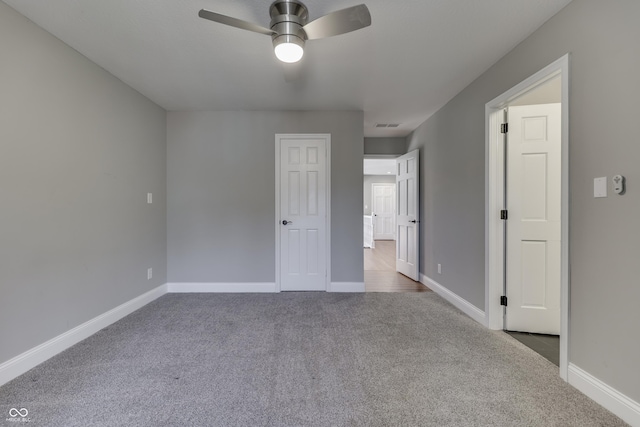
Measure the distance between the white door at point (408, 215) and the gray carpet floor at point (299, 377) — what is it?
160cm

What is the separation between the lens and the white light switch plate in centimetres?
151

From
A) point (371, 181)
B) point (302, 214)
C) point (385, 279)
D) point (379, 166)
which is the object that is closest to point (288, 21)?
point (302, 214)

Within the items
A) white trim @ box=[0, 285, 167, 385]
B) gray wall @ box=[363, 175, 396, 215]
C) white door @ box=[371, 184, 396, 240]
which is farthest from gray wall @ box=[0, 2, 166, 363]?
white door @ box=[371, 184, 396, 240]

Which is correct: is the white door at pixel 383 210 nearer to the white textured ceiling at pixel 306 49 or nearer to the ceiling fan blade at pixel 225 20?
the white textured ceiling at pixel 306 49

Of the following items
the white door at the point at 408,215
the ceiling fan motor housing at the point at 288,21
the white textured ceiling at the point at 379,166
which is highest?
the white textured ceiling at the point at 379,166

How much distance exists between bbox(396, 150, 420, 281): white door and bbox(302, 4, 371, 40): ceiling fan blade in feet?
9.33

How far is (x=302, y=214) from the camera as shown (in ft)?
12.0

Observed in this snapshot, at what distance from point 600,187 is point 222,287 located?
12.3ft

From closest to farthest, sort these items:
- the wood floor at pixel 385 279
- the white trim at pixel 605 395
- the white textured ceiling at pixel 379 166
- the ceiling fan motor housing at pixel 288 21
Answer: the white trim at pixel 605 395 → the ceiling fan motor housing at pixel 288 21 → the wood floor at pixel 385 279 → the white textured ceiling at pixel 379 166

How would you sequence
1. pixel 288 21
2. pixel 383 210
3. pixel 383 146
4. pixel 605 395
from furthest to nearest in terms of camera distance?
pixel 383 210 < pixel 383 146 < pixel 288 21 < pixel 605 395

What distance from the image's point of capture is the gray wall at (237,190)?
11.8 feet

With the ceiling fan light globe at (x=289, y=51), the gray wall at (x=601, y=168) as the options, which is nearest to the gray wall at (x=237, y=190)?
Result: the ceiling fan light globe at (x=289, y=51)

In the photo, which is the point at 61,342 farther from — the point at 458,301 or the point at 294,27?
the point at 458,301

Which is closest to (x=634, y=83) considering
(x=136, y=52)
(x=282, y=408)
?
(x=282, y=408)
